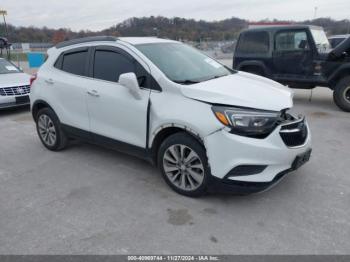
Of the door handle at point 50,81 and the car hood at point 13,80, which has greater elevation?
the door handle at point 50,81

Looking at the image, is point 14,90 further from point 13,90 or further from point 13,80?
point 13,80

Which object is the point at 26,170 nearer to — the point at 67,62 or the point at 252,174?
the point at 67,62

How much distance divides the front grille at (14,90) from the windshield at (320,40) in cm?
756

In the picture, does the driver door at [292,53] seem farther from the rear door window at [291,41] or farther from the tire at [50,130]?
the tire at [50,130]

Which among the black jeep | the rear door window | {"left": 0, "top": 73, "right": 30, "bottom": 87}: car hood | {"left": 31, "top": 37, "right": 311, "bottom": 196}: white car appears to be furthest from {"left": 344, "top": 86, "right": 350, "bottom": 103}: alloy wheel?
{"left": 0, "top": 73, "right": 30, "bottom": 87}: car hood

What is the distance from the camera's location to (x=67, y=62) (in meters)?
4.83

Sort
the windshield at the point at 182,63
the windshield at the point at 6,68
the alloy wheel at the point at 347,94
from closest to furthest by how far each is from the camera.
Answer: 1. the windshield at the point at 182,63
2. the alloy wheel at the point at 347,94
3. the windshield at the point at 6,68

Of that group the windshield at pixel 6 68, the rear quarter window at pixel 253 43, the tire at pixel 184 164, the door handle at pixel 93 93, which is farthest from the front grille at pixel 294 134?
the windshield at pixel 6 68

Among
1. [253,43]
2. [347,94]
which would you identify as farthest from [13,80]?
[347,94]

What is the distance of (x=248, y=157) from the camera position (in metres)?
3.10

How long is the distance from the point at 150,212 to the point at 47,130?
Answer: 2783 mm

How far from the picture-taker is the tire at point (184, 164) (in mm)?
3366

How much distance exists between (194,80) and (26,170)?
2.78 metres

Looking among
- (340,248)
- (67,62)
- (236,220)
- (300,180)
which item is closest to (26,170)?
(67,62)
